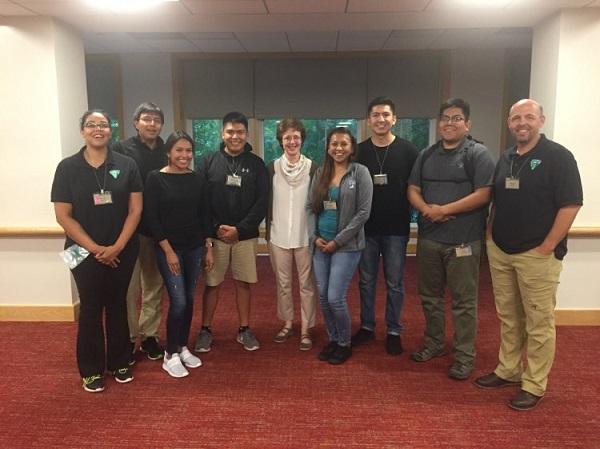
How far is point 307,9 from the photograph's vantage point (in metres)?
3.50

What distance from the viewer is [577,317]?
378 centimetres

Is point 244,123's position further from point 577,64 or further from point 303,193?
point 577,64

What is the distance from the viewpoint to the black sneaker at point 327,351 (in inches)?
122

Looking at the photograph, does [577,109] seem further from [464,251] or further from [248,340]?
[248,340]

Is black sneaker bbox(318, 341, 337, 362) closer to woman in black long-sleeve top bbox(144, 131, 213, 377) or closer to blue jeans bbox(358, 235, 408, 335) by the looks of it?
blue jeans bbox(358, 235, 408, 335)

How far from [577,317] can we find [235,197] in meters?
2.93

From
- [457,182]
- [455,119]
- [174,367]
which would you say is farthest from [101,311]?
[455,119]

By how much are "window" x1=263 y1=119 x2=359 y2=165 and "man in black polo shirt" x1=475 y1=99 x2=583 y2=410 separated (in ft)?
14.2

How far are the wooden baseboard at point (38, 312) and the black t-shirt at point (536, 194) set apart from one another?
3.42m

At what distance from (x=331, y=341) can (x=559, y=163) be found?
5.81ft

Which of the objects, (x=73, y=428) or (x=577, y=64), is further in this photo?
(x=577, y=64)

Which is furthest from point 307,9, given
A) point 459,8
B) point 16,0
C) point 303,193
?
point 16,0

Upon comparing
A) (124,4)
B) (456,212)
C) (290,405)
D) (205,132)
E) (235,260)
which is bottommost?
(290,405)

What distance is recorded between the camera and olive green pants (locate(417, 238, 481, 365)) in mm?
2771
